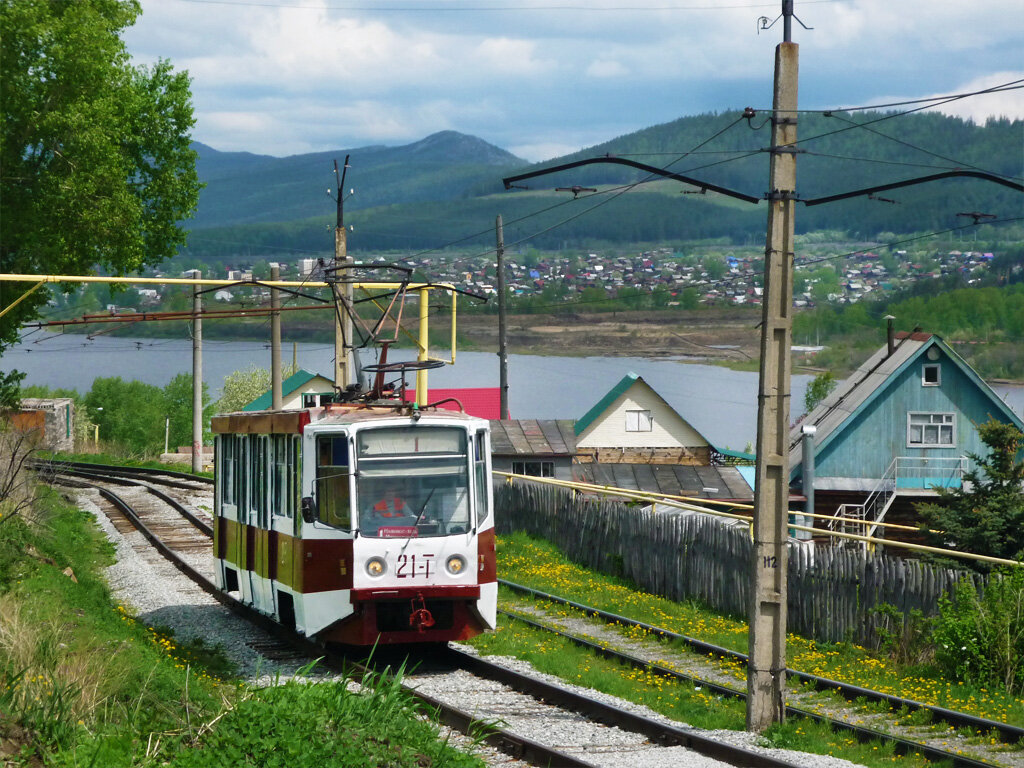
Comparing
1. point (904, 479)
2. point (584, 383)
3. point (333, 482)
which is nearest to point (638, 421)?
point (904, 479)

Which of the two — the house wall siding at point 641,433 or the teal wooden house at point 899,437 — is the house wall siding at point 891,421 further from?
the house wall siding at point 641,433

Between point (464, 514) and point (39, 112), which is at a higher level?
point (39, 112)

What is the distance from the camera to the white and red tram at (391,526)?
1418cm

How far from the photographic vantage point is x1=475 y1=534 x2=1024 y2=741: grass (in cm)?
1351

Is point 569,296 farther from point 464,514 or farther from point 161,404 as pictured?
point 464,514

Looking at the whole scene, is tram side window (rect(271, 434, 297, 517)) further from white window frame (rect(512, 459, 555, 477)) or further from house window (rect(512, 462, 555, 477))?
house window (rect(512, 462, 555, 477))

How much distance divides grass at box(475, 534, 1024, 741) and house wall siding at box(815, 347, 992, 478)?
912 inches

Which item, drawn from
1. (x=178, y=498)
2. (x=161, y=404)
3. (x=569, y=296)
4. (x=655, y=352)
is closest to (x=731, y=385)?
(x=655, y=352)

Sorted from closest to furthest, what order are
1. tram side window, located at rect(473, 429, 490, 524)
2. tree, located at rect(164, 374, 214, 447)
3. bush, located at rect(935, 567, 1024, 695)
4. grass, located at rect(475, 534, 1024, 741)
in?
grass, located at rect(475, 534, 1024, 741) → bush, located at rect(935, 567, 1024, 695) → tram side window, located at rect(473, 429, 490, 524) → tree, located at rect(164, 374, 214, 447)

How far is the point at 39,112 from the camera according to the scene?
28.5m

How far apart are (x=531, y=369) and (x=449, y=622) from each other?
139 meters

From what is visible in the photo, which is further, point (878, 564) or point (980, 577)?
point (878, 564)

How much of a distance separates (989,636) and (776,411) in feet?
13.1

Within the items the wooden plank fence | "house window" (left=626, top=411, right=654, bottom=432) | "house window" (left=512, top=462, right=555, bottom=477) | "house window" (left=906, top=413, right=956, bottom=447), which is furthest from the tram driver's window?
"house window" (left=626, top=411, right=654, bottom=432)
